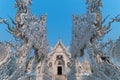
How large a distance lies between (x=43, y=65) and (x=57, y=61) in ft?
26.2

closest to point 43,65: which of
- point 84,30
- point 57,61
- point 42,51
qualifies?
point 42,51

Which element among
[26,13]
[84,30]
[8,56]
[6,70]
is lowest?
[6,70]

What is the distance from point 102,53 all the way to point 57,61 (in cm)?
1035

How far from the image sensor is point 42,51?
49.9ft

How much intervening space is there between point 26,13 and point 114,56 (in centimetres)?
437

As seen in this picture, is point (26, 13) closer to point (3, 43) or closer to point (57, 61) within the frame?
point (3, 43)

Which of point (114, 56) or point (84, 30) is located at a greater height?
point (84, 30)

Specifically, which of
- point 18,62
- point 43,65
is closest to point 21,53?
point 18,62

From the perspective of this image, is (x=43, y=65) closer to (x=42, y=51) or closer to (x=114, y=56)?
(x=42, y=51)

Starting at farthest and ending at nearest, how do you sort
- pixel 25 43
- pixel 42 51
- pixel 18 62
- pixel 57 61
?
pixel 57 61 → pixel 42 51 → pixel 25 43 → pixel 18 62

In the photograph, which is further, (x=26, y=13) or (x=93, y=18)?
(x=26, y=13)

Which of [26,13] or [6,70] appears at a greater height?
[26,13]

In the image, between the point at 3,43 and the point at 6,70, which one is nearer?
the point at 6,70

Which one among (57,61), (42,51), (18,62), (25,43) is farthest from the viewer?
(57,61)
